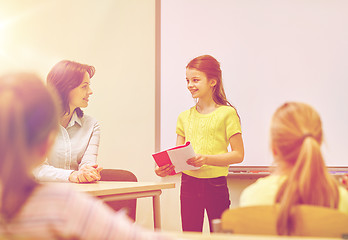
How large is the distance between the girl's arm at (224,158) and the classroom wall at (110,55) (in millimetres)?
1193

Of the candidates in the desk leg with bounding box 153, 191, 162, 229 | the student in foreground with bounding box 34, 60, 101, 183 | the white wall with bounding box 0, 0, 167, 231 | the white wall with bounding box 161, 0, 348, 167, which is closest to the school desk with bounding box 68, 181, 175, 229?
the desk leg with bounding box 153, 191, 162, 229

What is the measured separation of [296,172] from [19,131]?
786 mm

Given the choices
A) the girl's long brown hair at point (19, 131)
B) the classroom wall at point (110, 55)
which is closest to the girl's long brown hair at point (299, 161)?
the girl's long brown hair at point (19, 131)

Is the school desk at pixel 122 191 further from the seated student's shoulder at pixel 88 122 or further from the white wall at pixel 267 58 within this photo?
the white wall at pixel 267 58

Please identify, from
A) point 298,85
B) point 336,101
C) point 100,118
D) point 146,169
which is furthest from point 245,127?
point 100,118

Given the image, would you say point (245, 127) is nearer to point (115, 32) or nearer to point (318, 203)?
point (115, 32)

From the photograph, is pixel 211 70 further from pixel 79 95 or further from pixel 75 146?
pixel 75 146

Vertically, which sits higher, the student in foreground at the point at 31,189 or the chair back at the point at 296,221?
the student in foreground at the point at 31,189

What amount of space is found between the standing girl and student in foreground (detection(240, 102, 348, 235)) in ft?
3.29

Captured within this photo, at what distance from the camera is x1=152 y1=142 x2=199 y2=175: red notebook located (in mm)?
2105

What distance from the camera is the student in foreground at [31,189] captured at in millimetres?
681

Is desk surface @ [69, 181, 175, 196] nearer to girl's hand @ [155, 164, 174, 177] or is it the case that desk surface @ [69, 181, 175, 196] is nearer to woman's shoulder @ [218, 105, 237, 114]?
girl's hand @ [155, 164, 174, 177]

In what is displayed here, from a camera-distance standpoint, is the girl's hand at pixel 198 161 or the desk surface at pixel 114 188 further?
the girl's hand at pixel 198 161

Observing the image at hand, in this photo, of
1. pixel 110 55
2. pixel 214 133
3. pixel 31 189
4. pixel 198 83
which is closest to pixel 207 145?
pixel 214 133
